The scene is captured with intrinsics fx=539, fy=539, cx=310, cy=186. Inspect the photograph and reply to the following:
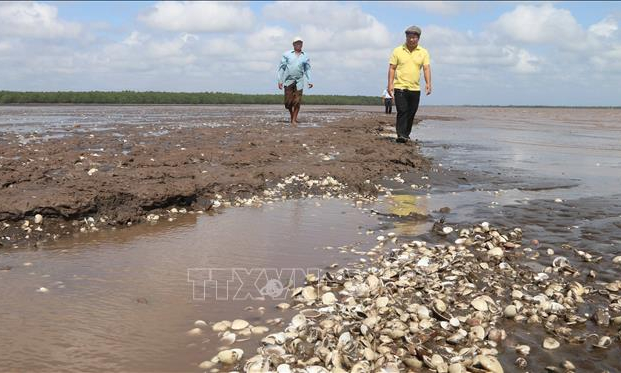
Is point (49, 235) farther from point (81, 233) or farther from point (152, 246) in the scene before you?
point (152, 246)

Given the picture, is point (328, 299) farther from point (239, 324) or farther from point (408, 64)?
point (408, 64)

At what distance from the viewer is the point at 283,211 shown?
264 inches

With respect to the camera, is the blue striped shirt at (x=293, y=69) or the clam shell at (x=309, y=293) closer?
the clam shell at (x=309, y=293)

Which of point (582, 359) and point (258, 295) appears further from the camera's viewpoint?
point (258, 295)

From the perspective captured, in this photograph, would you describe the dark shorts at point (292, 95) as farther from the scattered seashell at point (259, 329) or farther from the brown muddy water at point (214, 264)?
the scattered seashell at point (259, 329)

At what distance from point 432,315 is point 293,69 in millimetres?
13810

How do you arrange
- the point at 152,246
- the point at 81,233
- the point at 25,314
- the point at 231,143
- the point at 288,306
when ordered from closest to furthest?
the point at 25,314 → the point at 288,306 → the point at 152,246 → the point at 81,233 → the point at 231,143

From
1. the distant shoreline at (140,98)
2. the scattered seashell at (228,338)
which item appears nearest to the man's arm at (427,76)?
the scattered seashell at (228,338)

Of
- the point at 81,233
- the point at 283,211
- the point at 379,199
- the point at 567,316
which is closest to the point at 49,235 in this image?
the point at 81,233

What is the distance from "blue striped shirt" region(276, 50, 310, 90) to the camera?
16.5 m

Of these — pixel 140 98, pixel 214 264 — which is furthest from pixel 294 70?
pixel 140 98

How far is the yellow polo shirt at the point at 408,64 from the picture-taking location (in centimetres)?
1173

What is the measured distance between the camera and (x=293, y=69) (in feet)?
54.6

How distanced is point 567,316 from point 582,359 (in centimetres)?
54
